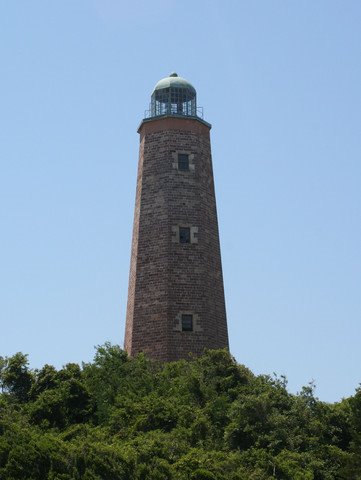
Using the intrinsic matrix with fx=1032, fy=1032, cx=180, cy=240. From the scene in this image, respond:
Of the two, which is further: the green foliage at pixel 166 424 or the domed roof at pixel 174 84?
the domed roof at pixel 174 84

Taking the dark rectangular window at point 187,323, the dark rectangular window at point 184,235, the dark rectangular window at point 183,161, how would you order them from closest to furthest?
the dark rectangular window at point 187,323, the dark rectangular window at point 184,235, the dark rectangular window at point 183,161

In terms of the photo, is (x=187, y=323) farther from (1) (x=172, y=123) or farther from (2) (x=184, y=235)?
(1) (x=172, y=123)

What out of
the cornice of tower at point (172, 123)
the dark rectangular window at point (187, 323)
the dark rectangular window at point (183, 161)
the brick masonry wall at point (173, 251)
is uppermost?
the cornice of tower at point (172, 123)

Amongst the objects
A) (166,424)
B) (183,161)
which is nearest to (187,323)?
(183,161)

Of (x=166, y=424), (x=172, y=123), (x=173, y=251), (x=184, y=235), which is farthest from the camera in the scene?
(x=172, y=123)

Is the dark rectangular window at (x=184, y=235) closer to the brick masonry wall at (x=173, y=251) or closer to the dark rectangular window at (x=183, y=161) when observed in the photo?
the brick masonry wall at (x=173, y=251)

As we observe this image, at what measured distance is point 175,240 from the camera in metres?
48.6

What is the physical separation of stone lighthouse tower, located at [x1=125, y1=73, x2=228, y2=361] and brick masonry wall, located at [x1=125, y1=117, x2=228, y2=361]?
5 centimetres

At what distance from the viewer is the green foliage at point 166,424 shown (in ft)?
108

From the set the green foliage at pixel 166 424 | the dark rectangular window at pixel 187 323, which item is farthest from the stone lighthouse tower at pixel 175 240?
the green foliage at pixel 166 424

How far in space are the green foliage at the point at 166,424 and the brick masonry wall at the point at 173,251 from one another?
1.85 meters

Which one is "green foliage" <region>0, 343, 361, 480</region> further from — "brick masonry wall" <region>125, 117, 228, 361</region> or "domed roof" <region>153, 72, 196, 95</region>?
"domed roof" <region>153, 72, 196, 95</region>

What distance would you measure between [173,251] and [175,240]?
0.58 metres

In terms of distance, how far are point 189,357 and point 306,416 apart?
8.44 meters
